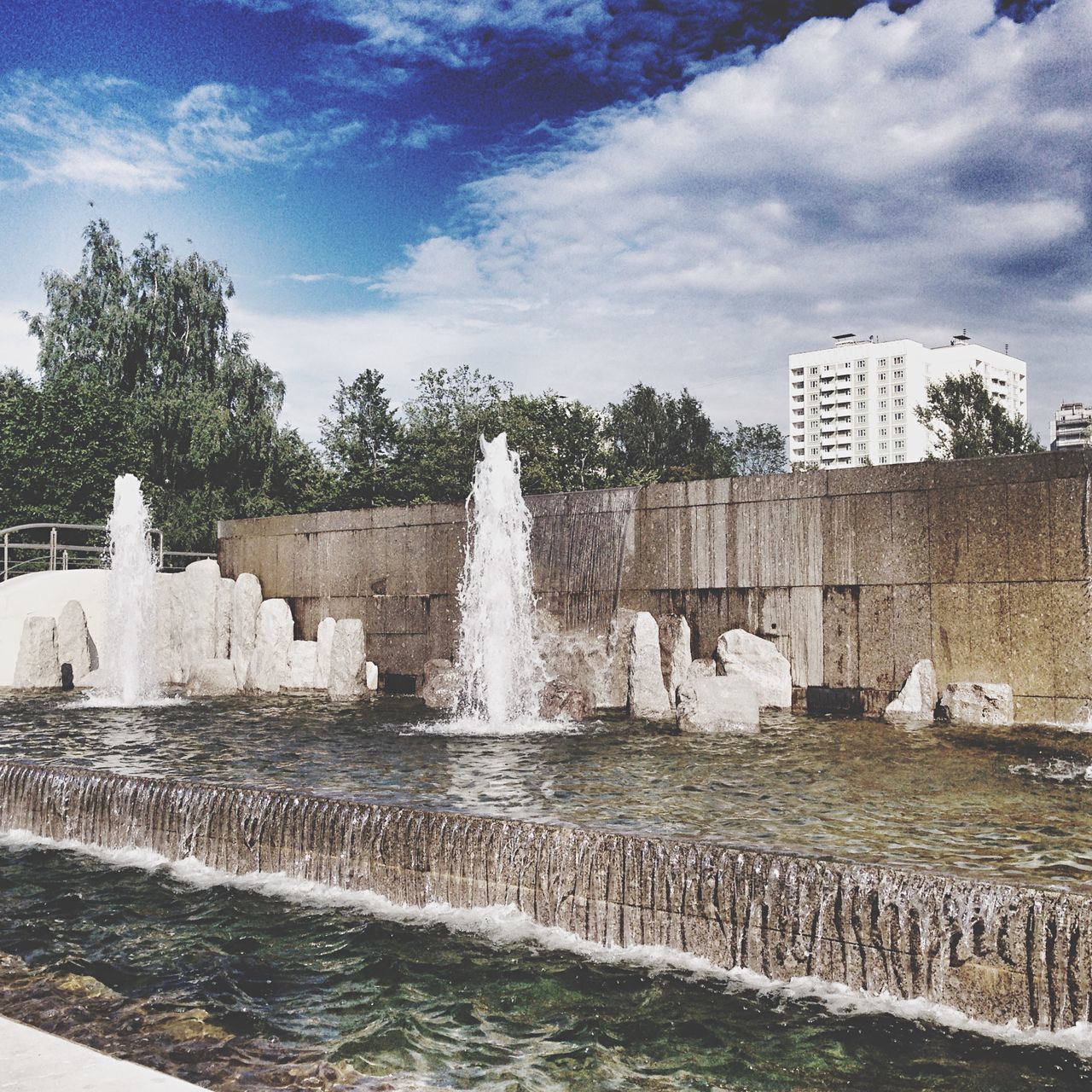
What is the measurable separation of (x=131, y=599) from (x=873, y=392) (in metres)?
100

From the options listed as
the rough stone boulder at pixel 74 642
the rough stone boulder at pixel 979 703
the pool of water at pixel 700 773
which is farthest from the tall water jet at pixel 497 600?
the rough stone boulder at pixel 74 642

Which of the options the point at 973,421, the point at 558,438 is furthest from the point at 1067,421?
the point at 558,438

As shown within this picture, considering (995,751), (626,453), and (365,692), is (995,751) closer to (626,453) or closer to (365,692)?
(365,692)

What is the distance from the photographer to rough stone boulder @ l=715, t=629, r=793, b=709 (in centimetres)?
1217

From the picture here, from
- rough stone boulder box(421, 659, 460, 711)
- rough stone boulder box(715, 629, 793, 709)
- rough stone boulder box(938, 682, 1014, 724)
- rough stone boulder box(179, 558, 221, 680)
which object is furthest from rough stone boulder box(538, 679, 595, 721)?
rough stone boulder box(179, 558, 221, 680)

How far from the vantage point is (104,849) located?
300 inches

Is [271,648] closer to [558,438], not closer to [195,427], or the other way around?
[195,427]

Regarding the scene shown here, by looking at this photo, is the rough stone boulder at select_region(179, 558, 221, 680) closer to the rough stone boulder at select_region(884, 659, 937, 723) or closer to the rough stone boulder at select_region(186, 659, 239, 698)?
the rough stone boulder at select_region(186, 659, 239, 698)

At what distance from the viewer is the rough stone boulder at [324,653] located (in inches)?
603

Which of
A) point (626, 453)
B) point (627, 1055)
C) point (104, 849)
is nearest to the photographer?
point (627, 1055)

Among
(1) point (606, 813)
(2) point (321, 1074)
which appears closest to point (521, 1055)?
(2) point (321, 1074)

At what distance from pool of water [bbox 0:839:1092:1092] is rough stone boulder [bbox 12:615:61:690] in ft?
35.6

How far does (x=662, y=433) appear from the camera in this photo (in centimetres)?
5259

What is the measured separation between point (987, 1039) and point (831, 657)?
779cm
